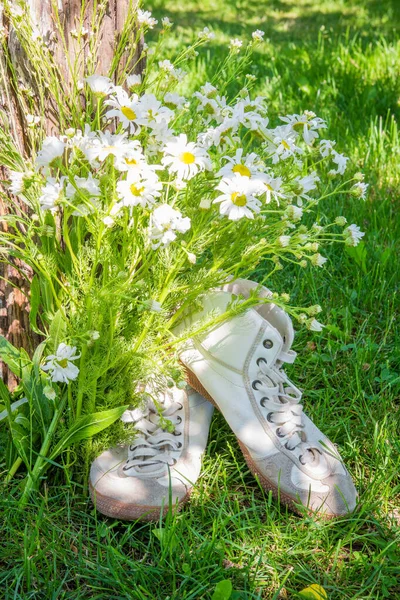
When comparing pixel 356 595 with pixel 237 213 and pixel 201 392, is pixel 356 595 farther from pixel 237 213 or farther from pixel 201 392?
pixel 237 213

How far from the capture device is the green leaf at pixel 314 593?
126cm

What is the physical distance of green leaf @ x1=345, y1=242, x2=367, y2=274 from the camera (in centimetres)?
218

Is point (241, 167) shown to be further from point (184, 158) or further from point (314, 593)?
point (314, 593)

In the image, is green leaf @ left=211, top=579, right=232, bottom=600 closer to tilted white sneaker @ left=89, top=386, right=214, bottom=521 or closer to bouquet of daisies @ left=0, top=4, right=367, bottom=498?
tilted white sneaker @ left=89, top=386, right=214, bottom=521

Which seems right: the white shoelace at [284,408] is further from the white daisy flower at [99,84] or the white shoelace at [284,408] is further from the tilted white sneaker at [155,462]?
the white daisy flower at [99,84]

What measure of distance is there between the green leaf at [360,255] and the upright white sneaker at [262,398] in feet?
2.26

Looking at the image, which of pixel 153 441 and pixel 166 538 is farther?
pixel 153 441

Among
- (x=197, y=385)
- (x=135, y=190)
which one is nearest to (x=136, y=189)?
(x=135, y=190)

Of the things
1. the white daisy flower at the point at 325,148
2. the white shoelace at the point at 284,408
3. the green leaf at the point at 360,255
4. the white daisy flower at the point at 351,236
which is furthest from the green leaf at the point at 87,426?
the green leaf at the point at 360,255

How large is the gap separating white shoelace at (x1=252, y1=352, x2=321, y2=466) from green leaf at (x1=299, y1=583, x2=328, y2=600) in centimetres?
29

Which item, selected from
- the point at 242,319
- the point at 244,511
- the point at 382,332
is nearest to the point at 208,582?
the point at 244,511

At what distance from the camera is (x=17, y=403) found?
151cm

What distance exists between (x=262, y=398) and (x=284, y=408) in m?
0.06

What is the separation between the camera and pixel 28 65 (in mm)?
1493
